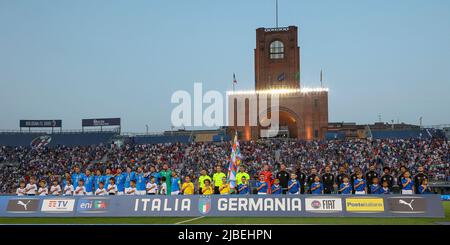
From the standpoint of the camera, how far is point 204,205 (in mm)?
17578

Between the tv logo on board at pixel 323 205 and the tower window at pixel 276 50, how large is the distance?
158 ft

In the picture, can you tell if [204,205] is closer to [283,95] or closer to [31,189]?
[31,189]

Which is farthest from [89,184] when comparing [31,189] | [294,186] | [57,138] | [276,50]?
[57,138]

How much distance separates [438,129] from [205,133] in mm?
31082

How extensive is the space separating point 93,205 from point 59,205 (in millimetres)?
1476

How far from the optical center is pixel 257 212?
1742 centimetres

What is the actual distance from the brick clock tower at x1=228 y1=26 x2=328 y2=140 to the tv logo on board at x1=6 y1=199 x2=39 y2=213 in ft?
138

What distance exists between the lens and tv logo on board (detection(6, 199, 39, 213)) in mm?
18797

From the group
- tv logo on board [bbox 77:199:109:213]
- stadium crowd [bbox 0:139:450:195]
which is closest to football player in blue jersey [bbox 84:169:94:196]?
tv logo on board [bbox 77:199:109:213]

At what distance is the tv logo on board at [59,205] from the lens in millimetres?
18672

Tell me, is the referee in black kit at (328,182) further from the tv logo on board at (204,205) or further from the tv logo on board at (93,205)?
the tv logo on board at (93,205)
